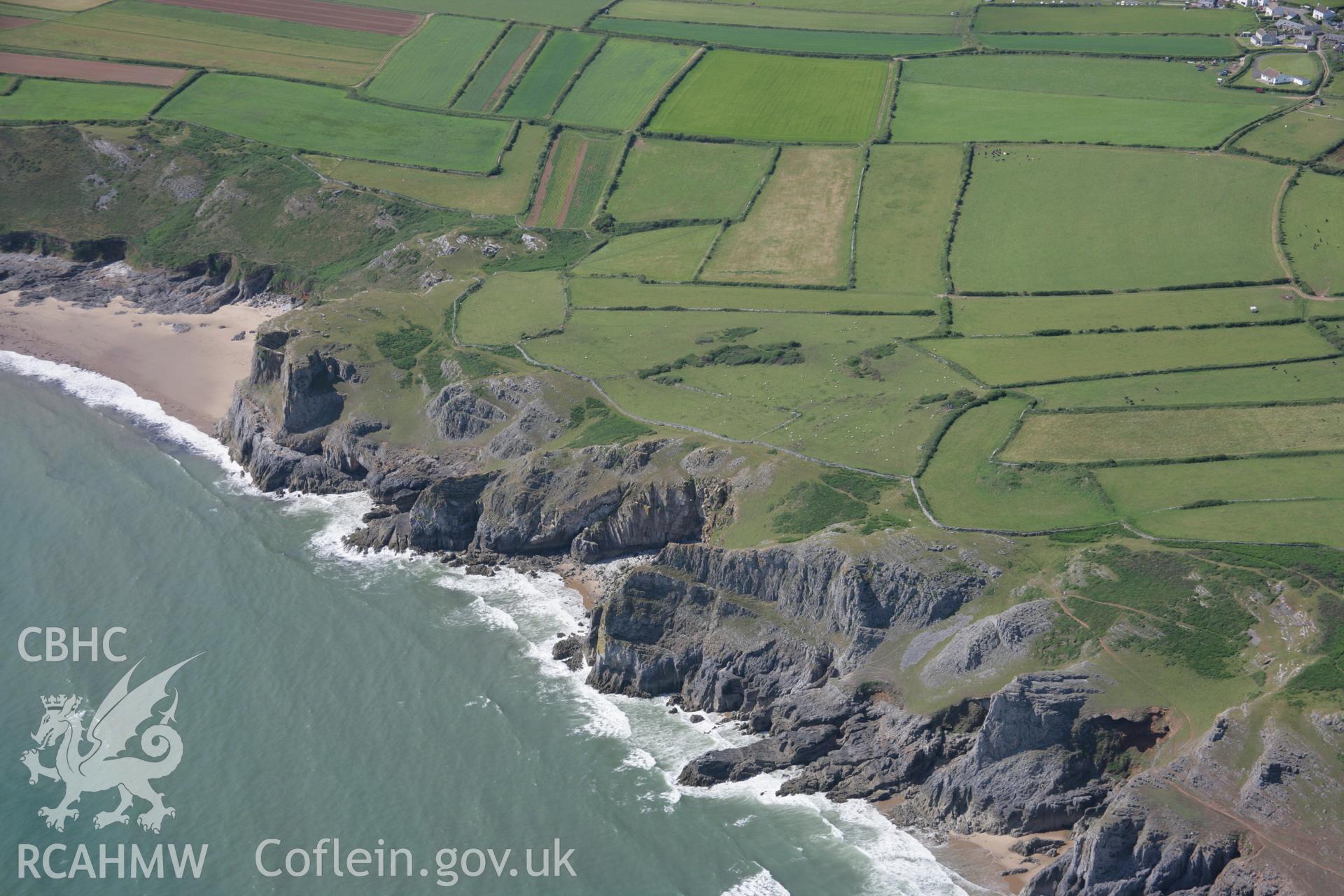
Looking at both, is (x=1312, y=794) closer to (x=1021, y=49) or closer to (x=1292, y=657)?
(x=1292, y=657)

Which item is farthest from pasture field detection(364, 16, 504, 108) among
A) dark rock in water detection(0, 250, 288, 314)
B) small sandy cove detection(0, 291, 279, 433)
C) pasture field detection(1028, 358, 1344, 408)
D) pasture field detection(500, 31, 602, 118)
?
pasture field detection(1028, 358, 1344, 408)

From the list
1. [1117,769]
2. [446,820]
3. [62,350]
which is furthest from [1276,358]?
[62,350]

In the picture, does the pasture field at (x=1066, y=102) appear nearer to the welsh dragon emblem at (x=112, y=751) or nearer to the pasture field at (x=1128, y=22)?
the pasture field at (x=1128, y=22)

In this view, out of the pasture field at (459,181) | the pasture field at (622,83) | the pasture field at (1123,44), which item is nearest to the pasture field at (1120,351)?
the pasture field at (459,181)

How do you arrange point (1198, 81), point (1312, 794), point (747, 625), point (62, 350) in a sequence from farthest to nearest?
point (1198, 81), point (62, 350), point (747, 625), point (1312, 794)

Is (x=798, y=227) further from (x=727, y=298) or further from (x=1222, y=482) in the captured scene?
(x=1222, y=482)

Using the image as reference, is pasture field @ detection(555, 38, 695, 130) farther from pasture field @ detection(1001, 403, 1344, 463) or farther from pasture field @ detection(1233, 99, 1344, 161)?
pasture field @ detection(1001, 403, 1344, 463)
